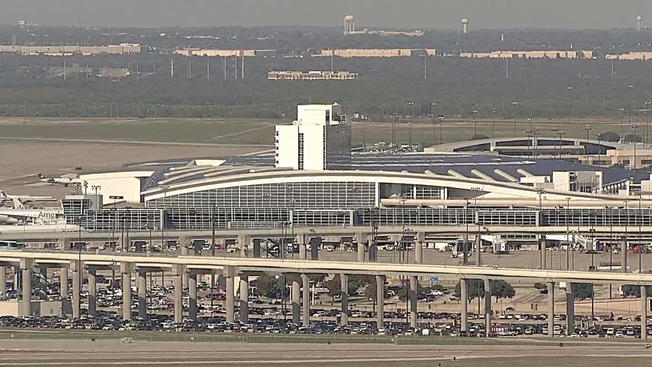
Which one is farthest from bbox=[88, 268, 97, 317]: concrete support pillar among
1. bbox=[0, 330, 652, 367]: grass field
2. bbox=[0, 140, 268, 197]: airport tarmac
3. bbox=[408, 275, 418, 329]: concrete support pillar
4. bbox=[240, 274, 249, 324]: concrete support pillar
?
bbox=[0, 140, 268, 197]: airport tarmac

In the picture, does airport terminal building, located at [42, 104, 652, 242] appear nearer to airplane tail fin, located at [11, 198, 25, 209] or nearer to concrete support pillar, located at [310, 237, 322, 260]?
concrete support pillar, located at [310, 237, 322, 260]

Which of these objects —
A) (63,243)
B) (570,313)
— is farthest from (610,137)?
(570,313)

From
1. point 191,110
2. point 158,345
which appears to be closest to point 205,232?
point 158,345

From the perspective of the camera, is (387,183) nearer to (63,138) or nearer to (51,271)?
(51,271)

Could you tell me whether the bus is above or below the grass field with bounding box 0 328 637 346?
above

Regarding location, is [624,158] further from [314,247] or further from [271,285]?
[271,285]
